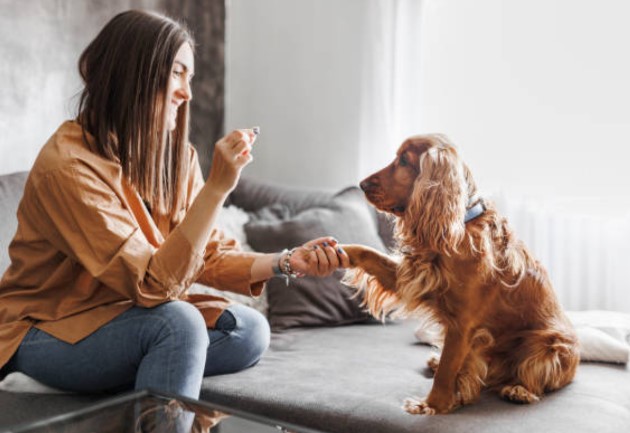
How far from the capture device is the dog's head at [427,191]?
1504 millimetres

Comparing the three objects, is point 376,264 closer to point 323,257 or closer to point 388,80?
point 323,257

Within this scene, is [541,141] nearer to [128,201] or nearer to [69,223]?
[128,201]

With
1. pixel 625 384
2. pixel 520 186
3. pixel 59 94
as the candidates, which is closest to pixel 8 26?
pixel 59 94

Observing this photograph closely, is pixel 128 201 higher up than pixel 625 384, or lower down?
higher up

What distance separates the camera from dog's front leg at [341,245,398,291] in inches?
65.3

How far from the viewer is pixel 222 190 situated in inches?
63.1

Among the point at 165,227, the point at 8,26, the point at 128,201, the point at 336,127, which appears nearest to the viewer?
the point at 128,201

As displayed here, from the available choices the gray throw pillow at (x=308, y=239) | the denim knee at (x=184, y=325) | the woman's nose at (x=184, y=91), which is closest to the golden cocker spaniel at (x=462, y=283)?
the denim knee at (x=184, y=325)

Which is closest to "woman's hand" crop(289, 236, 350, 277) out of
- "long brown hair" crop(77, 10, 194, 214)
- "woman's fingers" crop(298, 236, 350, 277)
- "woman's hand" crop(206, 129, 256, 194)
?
"woman's fingers" crop(298, 236, 350, 277)

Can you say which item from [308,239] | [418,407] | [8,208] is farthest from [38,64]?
[418,407]

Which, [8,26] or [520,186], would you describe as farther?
[520,186]

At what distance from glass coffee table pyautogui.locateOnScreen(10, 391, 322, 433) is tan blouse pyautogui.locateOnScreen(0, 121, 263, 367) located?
0.28m

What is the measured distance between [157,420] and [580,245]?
1834 millimetres

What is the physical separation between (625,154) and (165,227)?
1613 mm
